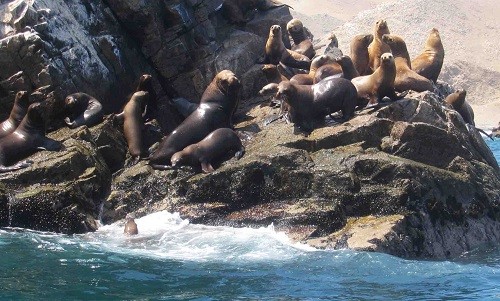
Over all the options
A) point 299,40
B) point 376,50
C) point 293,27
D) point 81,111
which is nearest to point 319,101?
point 376,50

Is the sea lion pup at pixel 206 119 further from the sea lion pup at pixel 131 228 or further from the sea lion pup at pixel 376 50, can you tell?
the sea lion pup at pixel 376 50

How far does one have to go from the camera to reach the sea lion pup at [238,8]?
57.2 feet

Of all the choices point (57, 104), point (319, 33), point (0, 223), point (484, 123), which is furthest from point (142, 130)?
point (319, 33)

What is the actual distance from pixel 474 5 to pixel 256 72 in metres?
63.9

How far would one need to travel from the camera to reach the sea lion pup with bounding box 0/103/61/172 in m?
12.2

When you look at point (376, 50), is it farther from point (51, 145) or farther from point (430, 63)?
point (51, 145)

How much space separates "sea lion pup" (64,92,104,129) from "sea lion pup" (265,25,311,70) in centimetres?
429

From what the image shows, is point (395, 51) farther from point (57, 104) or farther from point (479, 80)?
point (479, 80)

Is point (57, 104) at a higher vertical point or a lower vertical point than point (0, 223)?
higher

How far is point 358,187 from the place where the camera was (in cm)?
1112

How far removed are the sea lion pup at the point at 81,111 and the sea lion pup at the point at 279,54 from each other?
4.29m

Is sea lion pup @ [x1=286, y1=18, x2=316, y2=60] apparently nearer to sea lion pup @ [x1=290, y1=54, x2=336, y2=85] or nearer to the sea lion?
sea lion pup @ [x1=290, y1=54, x2=336, y2=85]

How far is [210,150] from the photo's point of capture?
12.5 metres

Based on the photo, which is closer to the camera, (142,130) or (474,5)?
(142,130)
